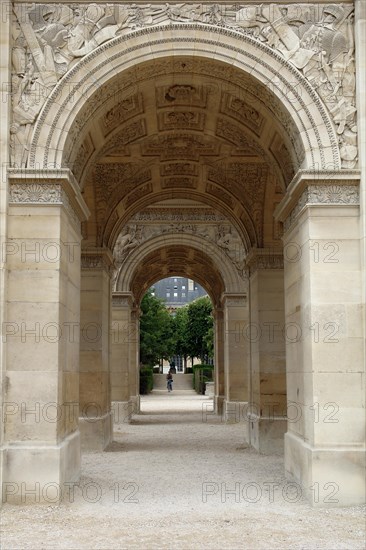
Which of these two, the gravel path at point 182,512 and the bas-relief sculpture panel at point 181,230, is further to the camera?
the bas-relief sculpture panel at point 181,230

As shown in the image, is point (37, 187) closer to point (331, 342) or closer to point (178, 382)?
point (331, 342)

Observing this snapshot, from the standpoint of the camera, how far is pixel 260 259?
61.7ft

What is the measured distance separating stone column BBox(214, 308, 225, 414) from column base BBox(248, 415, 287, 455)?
12.9 metres

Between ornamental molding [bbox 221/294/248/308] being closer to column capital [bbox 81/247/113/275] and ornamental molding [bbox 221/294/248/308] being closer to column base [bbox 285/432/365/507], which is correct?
column capital [bbox 81/247/113/275]

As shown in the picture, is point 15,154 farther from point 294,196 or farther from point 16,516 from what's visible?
point 16,516

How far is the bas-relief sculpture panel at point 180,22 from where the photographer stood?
1212cm

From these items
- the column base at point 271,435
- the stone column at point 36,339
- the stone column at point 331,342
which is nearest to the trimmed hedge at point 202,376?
the column base at point 271,435

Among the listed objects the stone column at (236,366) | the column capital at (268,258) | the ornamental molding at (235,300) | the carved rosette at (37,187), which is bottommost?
the stone column at (236,366)

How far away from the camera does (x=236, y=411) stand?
27.6m

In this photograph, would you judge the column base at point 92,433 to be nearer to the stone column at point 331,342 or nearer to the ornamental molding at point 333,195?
the stone column at point 331,342

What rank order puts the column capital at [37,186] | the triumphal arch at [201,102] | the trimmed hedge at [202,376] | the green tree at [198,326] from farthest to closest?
the green tree at [198,326] < the trimmed hedge at [202,376] < the column capital at [37,186] < the triumphal arch at [201,102]

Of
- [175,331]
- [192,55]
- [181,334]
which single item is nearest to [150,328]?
[181,334]

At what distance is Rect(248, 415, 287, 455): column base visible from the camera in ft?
59.2

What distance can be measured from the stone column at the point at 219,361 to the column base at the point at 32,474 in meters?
20.3
